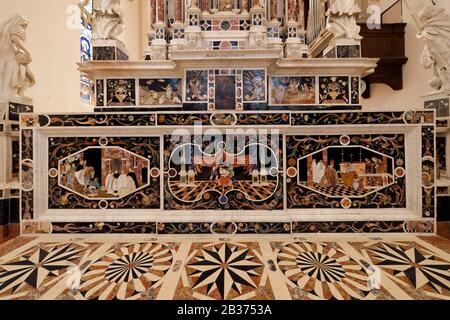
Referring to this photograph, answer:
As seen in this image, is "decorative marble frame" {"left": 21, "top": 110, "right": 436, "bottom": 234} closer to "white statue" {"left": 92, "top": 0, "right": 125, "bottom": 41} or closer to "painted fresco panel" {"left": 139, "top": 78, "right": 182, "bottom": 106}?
"painted fresco panel" {"left": 139, "top": 78, "right": 182, "bottom": 106}

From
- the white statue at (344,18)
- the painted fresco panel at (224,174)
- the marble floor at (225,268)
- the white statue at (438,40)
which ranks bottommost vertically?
the marble floor at (225,268)

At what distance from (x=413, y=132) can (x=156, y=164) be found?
2.94 m

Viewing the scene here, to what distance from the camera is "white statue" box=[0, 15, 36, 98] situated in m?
3.14

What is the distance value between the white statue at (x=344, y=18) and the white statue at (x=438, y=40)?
0.75 m

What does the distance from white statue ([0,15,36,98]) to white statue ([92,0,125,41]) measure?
2.73ft

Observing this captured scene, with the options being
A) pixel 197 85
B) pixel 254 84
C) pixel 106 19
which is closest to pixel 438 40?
pixel 254 84

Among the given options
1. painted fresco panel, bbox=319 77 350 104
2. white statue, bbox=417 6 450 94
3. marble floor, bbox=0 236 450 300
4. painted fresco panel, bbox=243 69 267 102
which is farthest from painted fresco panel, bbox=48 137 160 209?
white statue, bbox=417 6 450 94

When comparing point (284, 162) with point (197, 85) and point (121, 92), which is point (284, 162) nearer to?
point (197, 85)

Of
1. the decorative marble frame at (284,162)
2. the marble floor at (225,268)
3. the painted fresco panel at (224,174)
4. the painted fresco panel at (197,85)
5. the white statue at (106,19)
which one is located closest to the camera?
the marble floor at (225,268)

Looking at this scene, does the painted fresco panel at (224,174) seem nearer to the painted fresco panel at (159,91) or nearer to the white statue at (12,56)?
the painted fresco panel at (159,91)

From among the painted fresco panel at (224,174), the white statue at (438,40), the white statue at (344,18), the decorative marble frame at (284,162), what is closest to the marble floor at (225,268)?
the decorative marble frame at (284,162)

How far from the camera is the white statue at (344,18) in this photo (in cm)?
366
